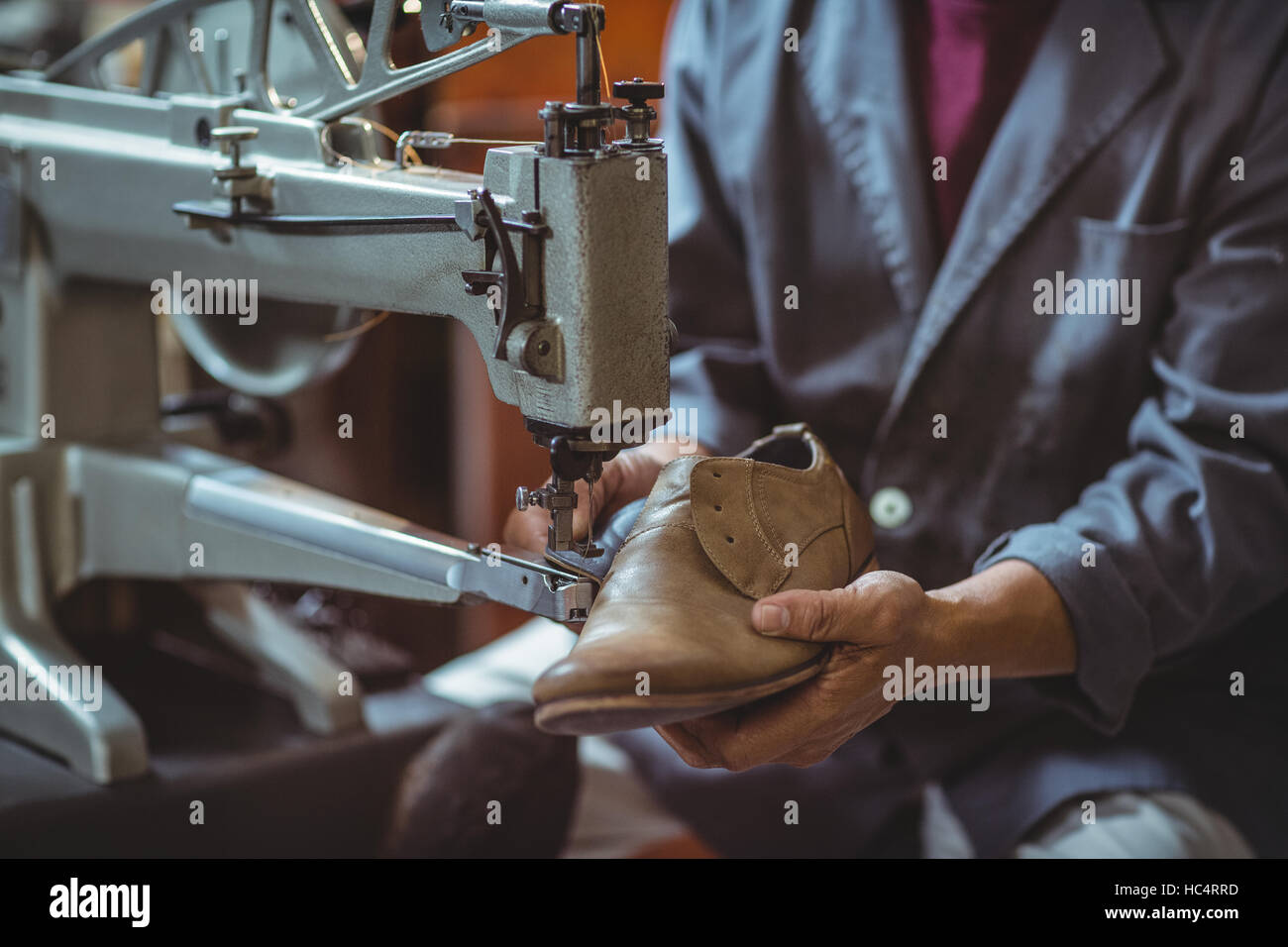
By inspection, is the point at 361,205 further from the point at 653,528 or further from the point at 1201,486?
the point at 1201,486

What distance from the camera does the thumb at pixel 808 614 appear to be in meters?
0.54

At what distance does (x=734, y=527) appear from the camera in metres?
0.59

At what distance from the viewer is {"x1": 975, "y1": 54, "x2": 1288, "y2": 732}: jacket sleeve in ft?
2.39

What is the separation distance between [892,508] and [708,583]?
1.29 ft

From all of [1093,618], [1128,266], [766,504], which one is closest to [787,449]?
[766,504]

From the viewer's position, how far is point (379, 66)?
0.64 metres

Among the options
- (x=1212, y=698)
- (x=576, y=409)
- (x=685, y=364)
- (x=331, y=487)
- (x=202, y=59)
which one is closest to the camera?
(x=576, y=409)

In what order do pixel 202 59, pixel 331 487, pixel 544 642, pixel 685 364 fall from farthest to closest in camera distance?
pixel 331 487, pixel 544 642, pixel 685 364, pixel 202 59

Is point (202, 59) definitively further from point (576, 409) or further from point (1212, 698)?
point (1212, 698)

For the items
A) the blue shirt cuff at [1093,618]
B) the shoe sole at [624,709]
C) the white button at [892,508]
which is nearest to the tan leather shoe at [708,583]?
the shoe sole at [624,709]

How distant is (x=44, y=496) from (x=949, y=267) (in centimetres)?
64

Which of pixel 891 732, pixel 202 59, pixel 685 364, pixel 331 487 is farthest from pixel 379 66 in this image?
pixel 331 487

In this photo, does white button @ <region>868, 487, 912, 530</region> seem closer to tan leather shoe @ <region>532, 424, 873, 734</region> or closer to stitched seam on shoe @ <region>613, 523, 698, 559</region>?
tan leather shoe @ <region>532, 424, 873, 734</region>

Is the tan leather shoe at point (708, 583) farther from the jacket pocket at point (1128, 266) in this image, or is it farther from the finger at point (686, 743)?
the jacket pocket at point (1128, 266)
